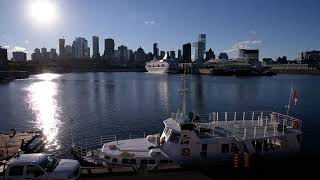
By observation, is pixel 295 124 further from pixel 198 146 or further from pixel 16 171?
pixel 16 171

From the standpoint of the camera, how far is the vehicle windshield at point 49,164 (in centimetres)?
2074

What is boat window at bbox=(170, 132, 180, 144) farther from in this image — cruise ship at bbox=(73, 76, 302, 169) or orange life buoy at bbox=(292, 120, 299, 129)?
orange life buoy at bbox=(292, 120, 299, 129)

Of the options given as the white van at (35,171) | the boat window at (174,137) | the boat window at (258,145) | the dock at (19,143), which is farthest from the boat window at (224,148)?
the dock at (19,143)

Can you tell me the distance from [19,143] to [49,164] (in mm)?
19925

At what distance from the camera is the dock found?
34.3m

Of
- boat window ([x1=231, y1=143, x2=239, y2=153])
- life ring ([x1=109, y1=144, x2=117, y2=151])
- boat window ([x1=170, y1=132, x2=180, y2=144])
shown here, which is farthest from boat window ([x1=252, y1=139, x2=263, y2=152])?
life ring ([x1=109, y1=144, x2=117, y2=151])

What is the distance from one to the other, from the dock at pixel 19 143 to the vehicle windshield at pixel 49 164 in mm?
11946

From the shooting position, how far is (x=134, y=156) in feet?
95.4

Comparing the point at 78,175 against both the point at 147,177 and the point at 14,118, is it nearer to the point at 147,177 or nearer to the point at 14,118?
the point at 147,177

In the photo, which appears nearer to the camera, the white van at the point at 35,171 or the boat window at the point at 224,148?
the white van at the point at 35,171

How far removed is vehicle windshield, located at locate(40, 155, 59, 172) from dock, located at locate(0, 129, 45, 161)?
39.2 ft

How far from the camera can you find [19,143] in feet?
127

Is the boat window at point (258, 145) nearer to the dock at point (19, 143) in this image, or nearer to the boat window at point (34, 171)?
the boat window at point (34, 171)

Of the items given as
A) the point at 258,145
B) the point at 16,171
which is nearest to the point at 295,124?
the point at 258,145
